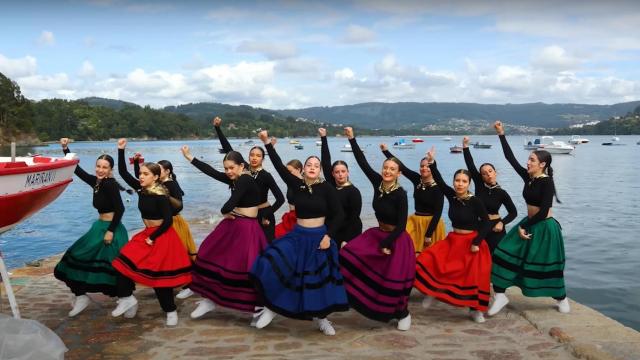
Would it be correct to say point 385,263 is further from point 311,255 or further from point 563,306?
point 563,306

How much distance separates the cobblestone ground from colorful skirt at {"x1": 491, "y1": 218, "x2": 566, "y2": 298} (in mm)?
434

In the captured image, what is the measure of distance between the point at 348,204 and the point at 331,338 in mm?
1760

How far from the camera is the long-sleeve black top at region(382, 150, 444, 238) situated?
7.53m

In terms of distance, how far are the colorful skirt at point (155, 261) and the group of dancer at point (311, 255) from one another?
0.04 ft

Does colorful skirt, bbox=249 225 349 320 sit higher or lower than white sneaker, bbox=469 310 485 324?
higher

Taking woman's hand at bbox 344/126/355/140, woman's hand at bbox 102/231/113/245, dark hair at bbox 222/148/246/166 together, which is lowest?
woman's hand at bbox 102/231/113/245

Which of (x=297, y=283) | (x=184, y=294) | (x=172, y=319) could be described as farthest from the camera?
(x=184, y=294)

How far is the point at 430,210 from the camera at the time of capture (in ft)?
25.7

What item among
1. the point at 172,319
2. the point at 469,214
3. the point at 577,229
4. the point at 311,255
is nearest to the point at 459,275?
the point at 469,214

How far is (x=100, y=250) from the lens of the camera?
655 centimetres

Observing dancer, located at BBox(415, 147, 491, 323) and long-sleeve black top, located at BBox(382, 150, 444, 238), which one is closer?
dancer, located at BBox(415, 147, 491, 323)

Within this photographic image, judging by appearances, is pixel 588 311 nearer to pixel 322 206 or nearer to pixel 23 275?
pixel 322 206

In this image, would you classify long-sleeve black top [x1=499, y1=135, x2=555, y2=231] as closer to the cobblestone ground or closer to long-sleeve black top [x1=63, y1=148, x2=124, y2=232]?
the cobblestone ground

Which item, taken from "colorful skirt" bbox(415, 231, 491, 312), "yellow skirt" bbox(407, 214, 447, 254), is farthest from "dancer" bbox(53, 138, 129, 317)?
"yellow skirt" bbox(407, 214, 447, 254)
